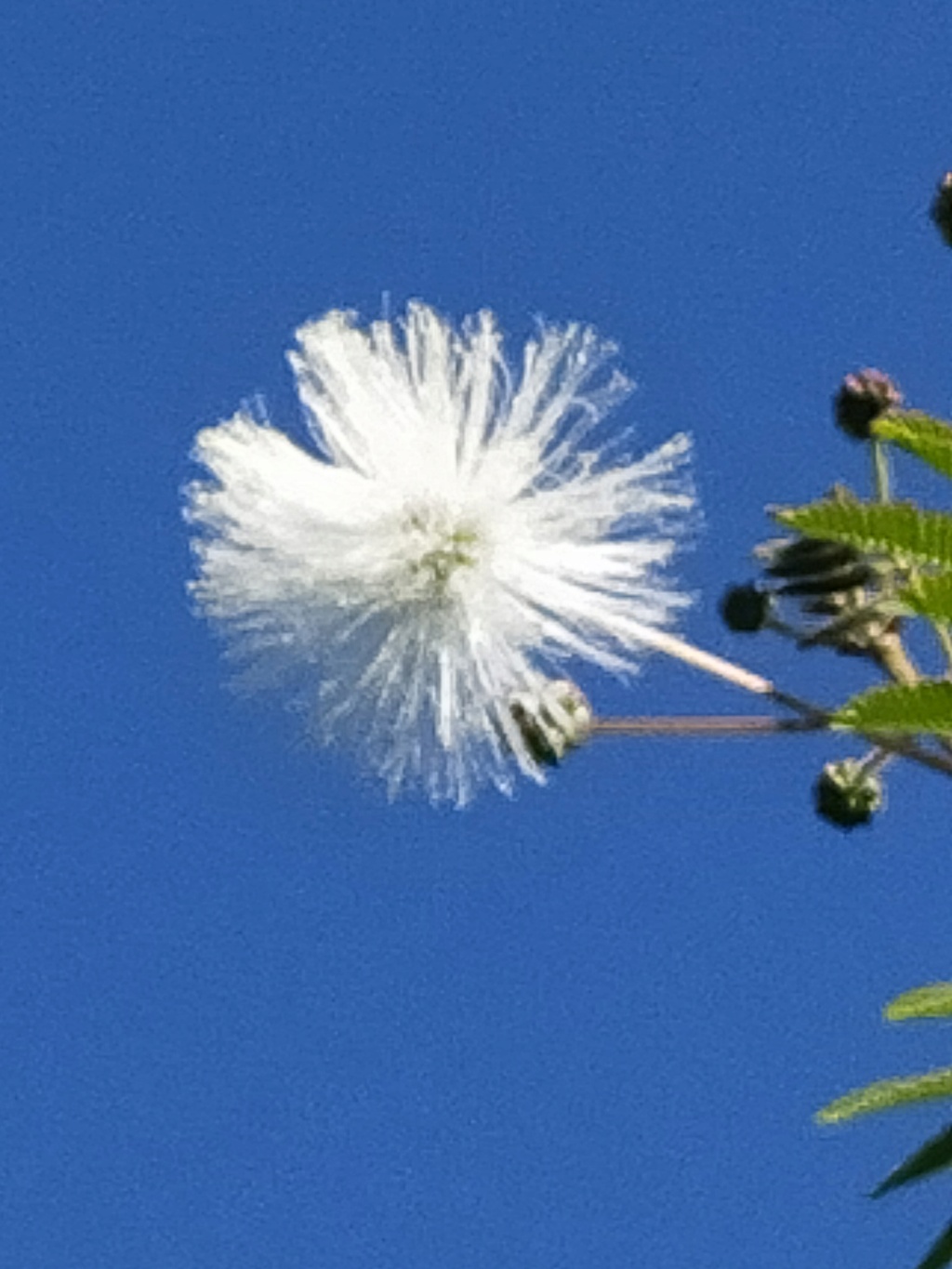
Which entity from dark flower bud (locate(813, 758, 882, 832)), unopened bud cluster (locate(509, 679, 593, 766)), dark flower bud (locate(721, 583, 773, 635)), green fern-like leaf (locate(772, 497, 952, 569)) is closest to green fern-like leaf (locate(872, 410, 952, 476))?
green fern-like leaf (locate(772, 497, 952, 569))

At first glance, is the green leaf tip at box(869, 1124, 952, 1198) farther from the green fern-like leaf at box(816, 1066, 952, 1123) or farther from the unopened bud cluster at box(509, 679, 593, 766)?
the unopened bud cluster at box(509, 679, 593, 766)

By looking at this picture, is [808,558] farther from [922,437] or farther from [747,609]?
[922,437]

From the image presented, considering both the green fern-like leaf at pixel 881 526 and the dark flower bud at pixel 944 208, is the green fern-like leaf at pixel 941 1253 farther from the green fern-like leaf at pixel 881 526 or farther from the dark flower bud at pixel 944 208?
the dark flower bud at pixel 944 208

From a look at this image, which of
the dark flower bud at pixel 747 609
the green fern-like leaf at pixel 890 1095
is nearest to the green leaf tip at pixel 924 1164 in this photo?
the green fern-like leaf at pixel 890 1095

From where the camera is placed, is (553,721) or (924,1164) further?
(553,721)

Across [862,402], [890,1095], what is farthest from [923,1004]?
[862,402]

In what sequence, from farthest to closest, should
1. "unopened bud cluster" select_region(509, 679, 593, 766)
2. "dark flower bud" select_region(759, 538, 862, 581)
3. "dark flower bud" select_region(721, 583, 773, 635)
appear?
"unopened bud cluster" select_region(509, 679, 593, 766) < "dark flower bud" select_region(721, 583, 773, 635) < "dark flower bud" select_region(759, 538, 862, 581)

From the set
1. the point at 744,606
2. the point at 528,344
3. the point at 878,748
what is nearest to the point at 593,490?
the point at 528,344
